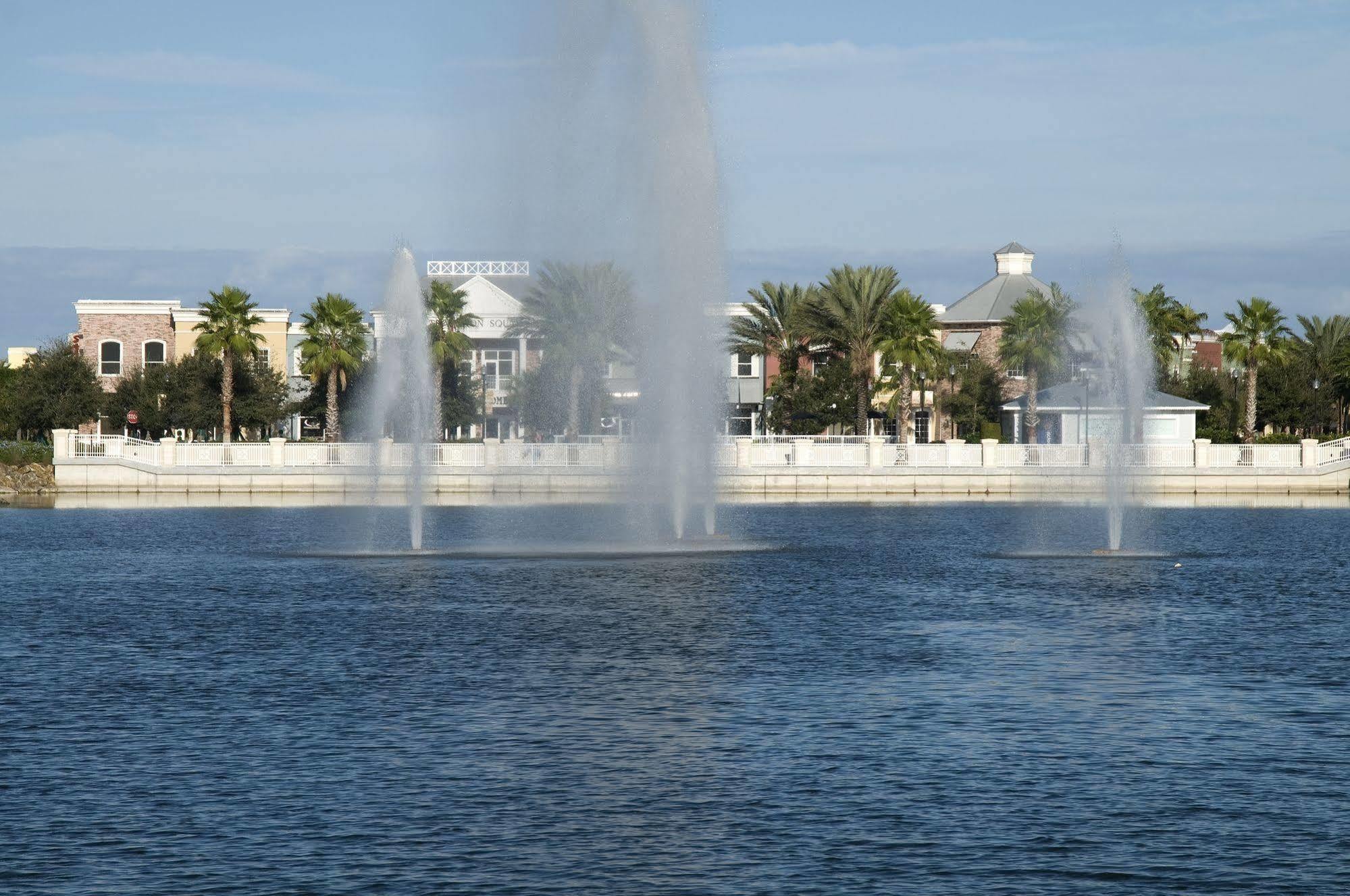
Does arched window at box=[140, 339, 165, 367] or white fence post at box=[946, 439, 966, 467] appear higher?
arched window at box=[140, 339, 165, 367]

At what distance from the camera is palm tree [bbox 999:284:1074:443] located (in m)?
74.1

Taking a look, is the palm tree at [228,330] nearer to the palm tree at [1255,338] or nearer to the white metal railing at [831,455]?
the white metal railing at [831,455]

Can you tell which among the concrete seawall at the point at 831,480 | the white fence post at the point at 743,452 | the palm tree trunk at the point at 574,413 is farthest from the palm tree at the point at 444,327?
the white fence post at the point at 743,452

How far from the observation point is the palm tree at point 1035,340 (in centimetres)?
7412

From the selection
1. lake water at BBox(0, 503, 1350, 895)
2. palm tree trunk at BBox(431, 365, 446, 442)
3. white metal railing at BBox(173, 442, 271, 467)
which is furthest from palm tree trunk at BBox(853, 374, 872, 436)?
lake water at BBox(0, 503, 1350, 895)

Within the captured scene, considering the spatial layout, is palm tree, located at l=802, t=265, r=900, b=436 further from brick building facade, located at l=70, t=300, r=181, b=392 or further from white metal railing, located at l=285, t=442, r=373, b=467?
brick building facade, located at l=70, t=300, r=181, b=392

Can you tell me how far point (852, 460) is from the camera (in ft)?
206

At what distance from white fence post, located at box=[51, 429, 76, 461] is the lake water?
35.2m

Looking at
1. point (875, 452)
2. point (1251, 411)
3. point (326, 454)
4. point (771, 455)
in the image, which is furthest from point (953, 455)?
point (326, 454)

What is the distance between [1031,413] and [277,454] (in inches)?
1290

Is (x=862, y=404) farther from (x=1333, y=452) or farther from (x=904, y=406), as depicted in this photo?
(x=1333, y=452)

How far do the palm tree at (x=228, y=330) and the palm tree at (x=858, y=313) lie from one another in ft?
82.3

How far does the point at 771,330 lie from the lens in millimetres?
83375

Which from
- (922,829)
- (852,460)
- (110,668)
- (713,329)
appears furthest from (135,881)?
(852,460)
